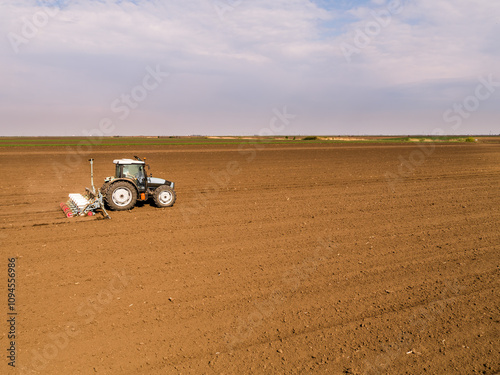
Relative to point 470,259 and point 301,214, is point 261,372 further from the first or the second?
point 301,214

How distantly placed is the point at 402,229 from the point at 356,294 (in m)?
5.59

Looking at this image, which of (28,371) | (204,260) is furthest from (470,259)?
(28,371)

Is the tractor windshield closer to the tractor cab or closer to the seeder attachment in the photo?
the tractor cab

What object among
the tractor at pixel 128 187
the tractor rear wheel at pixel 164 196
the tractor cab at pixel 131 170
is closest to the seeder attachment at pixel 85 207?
the tractor at pixel 128 187

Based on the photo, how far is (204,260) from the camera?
9.30 metres

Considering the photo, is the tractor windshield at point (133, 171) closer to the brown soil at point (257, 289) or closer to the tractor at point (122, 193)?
the tractor at point (122, 193)

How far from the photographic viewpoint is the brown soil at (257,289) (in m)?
5.57

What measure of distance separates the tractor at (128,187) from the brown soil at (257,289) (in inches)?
19.0

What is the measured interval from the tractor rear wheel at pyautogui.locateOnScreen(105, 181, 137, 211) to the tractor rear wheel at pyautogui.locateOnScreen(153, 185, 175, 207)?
0.94 meters

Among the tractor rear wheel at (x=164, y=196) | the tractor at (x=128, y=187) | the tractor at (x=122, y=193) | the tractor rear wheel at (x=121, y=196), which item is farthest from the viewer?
the tractor rear wheel at (x=164, y=196)

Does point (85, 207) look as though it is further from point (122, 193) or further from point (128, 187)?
point (128, 187)

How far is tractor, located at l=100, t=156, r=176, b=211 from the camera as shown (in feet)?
45.9

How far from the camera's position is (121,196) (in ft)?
46.7

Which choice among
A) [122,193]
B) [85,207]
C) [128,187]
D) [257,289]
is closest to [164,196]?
[128,187]
